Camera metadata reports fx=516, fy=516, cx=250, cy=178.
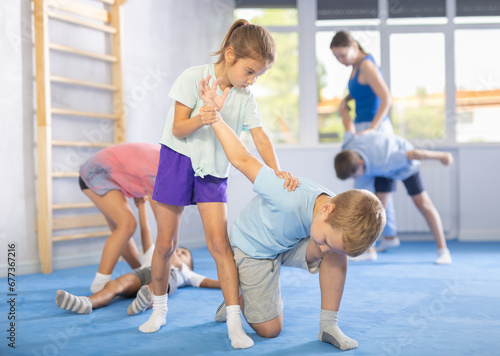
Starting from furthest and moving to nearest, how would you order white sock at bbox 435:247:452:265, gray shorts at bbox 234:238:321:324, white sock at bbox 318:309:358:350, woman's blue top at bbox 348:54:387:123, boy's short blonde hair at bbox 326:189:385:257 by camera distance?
woman's blue top at bbox 348:54:387:123, white sock at bbox 435:247:452:265, gray shorts at bbox 234:238:321:324, white sock at bbox 318:309:358:350, boy's short blonde hair at bbox 326:189:385:257

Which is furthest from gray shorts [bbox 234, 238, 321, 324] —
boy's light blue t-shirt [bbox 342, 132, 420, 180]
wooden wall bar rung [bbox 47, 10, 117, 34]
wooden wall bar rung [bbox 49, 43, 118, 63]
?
wooden wall bar rung [bbox 47, 10, 117, 34]

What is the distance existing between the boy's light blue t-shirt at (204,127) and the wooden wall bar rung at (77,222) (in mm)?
1877

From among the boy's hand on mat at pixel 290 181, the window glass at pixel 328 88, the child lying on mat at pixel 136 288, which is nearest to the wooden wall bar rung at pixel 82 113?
the child lying on mat at pixel 136 288

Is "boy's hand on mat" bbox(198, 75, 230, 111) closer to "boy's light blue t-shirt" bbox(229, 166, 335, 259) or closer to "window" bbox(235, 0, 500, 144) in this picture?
"boy's light blue t-shirt" bbox(229, 166, 335, 259)

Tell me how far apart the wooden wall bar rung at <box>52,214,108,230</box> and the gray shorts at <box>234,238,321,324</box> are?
201 cm

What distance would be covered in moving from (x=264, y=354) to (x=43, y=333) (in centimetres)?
82

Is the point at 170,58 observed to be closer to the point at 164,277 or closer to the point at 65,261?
the point at 65,261

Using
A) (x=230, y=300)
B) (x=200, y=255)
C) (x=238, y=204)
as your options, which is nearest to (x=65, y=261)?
(x=200, y=255)

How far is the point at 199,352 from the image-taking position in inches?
62.8

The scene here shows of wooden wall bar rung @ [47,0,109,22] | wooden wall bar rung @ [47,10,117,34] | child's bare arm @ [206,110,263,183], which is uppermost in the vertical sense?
wooden wall bar rung @ [47,0,109,22]

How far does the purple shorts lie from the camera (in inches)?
72.4

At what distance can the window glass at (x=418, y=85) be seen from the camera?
4.89 m

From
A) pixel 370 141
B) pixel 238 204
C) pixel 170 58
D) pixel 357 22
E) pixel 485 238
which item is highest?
pixel 357 22

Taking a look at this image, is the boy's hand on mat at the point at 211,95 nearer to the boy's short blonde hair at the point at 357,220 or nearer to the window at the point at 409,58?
the boy's short blonde hair at the point at 357,220
